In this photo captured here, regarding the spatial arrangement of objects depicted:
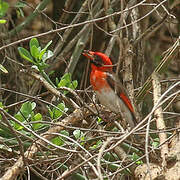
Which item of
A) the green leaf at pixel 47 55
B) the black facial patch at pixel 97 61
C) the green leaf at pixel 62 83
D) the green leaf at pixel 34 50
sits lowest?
the black facial patch at pixel 97 61

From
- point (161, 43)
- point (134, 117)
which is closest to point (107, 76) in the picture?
point (134, 117)

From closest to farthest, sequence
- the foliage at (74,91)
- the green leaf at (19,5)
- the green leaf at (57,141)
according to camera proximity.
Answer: the foliage at (74,91) < the green leaf at (57,141) < the green leaf at (19,5)

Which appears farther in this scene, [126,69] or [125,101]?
[125,101]

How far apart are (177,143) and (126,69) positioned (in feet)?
3.70

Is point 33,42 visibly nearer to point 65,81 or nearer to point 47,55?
point 47,55

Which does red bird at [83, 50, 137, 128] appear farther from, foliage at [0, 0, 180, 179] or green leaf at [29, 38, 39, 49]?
green leaf at [29, 38, 39, 49]

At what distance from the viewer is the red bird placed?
160 inches

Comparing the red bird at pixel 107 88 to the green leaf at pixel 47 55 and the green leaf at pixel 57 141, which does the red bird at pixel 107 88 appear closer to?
the green leaf at pixel 47 55

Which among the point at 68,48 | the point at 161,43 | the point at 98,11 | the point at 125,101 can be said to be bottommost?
the point at 161,43

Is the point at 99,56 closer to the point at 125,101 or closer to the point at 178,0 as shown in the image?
the point at 125,101

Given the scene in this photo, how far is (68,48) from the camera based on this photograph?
450cm

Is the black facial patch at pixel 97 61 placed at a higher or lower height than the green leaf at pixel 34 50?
lower

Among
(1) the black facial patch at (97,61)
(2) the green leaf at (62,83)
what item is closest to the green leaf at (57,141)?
(2) the green leaf at (62,83)

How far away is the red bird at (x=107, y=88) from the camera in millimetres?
4066
